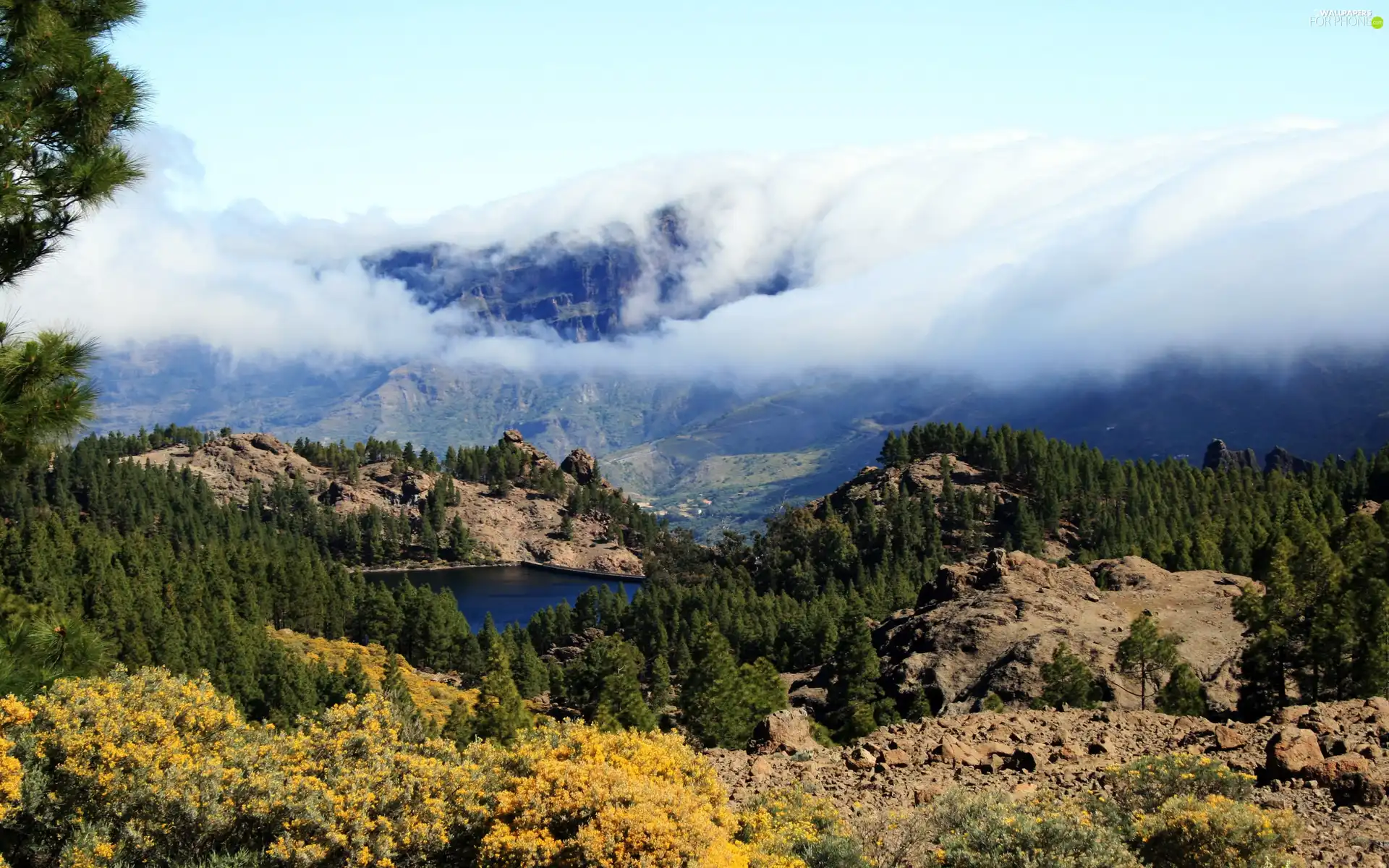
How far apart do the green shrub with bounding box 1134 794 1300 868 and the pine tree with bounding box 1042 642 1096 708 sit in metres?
39.1

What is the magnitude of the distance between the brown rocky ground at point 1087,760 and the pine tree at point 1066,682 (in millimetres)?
20022

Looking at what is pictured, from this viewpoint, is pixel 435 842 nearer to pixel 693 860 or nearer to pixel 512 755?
pixel 512 755

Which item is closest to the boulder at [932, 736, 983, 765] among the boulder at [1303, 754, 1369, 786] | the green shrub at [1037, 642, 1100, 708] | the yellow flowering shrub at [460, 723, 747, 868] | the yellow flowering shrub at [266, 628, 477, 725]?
the boulder at [1303, 754, 1369, 786]

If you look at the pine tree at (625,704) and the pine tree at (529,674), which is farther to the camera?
the pine tree at (529,674)

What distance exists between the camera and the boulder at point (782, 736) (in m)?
44.4

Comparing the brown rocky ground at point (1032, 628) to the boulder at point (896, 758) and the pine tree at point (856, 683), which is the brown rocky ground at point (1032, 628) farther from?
the boulder at point (896, 758)

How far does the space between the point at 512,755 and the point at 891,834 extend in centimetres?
1036

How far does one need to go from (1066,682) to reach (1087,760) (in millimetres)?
31156

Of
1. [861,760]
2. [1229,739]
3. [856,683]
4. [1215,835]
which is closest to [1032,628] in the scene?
[856,683]

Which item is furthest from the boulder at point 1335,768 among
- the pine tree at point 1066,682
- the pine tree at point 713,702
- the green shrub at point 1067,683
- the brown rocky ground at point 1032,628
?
the pine tree at point 713,702

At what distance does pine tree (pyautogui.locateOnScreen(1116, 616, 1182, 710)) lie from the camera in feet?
220

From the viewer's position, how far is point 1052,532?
17200 centimetres

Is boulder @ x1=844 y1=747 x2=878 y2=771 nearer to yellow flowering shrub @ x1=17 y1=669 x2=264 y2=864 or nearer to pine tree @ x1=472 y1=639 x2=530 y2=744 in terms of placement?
yellow flowering shrub @ x1=17 y1=669 x2=264 y2=864

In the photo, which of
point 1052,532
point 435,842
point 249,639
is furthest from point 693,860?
point 1052,532
